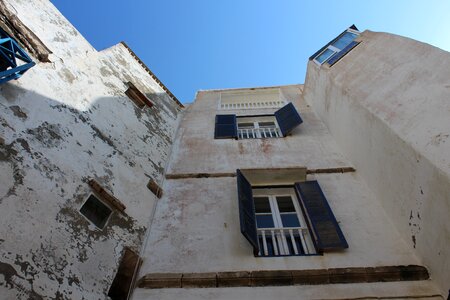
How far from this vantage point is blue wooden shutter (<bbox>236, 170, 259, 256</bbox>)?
5.32 meters

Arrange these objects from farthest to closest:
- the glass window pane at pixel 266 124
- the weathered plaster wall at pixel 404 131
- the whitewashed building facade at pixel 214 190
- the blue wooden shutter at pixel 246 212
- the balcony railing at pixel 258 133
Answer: the glass window pane at pixel 266 124 < the balcony railing at pixel 258 133 < the blue wooden shutter at pixel 246 212 < the weathered plaster wall at pixel 404 131 < the whitewashed building facade at pixel 214 190

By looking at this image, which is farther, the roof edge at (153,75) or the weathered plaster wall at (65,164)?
the roof edge at (153,75)

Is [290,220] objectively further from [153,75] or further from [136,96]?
[153,75]

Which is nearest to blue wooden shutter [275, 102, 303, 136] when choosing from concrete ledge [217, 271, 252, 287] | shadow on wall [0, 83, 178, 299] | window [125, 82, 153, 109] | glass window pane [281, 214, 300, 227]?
glass window pane [281, 214, 300, 227]

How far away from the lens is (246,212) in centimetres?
587

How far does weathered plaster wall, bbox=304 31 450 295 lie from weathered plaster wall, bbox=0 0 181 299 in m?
4.41

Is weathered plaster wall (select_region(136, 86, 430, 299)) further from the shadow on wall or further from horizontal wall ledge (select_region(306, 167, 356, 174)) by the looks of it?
the shadow on wall

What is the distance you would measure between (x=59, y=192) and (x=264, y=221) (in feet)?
11.8

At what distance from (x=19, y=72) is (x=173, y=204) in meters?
3.43

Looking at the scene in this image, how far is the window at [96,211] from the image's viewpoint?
4902 mm

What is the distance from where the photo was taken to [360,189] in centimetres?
679

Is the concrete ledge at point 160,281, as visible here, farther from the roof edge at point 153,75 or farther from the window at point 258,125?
the roof edge at point 153,75

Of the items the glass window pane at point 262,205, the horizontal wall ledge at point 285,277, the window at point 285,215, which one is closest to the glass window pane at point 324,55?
→ the window at point 285,215

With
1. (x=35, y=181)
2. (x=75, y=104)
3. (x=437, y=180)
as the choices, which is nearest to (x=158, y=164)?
(x=75, y=104)
